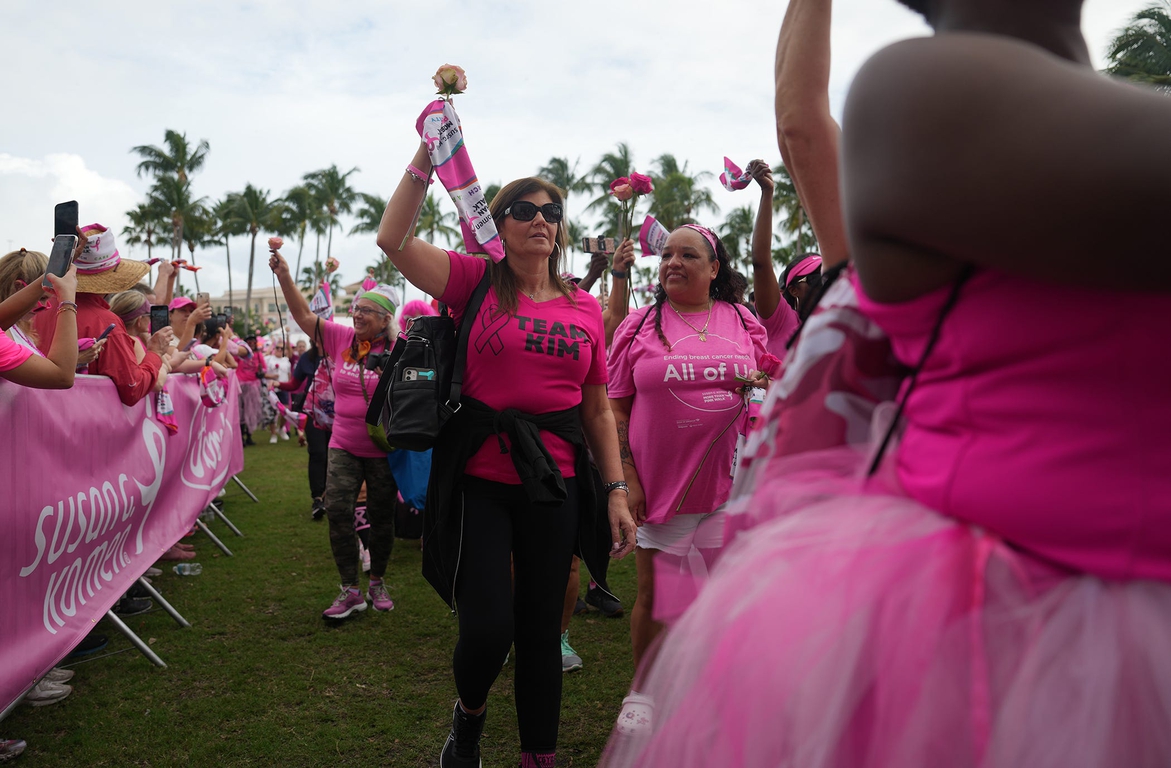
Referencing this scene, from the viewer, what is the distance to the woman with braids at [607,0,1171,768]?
0.77 meters

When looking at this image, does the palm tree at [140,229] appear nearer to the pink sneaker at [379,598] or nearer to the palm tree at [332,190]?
the palm tree at [332,190]

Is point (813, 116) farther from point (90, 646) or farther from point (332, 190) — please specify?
point (332, 190)

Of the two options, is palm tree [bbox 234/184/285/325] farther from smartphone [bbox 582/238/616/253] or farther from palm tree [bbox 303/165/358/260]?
smartphone [bbox 582/238/616/253]

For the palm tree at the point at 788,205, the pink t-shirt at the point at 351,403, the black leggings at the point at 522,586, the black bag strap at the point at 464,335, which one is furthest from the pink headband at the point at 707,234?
the palm tree at the point at 788,205

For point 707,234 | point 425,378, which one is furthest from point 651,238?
point 425,378

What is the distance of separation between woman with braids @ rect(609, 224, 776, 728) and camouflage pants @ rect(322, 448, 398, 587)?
2.13 meters

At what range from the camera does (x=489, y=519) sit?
273 centimetres

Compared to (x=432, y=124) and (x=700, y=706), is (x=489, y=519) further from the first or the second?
(x=700, y=706)

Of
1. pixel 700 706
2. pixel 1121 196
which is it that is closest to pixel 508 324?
pixel 700 706

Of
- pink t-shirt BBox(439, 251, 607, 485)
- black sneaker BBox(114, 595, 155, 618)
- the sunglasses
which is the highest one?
the sunglasses

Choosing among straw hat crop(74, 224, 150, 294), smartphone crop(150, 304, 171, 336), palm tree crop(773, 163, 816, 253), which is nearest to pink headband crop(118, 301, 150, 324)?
smartphone crop(150, 304, 171, 336)

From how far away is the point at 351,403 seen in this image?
207 inches

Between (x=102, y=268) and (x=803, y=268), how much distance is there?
164 inches

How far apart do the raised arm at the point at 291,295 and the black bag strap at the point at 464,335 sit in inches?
89.4
